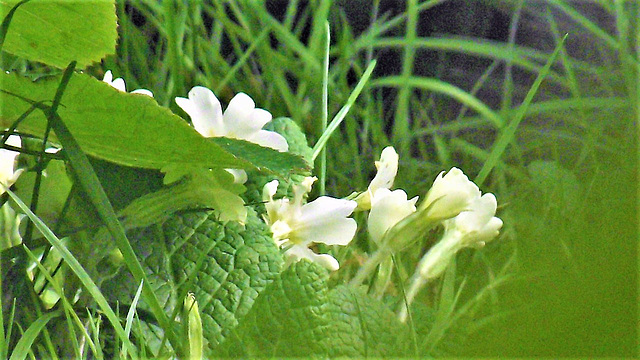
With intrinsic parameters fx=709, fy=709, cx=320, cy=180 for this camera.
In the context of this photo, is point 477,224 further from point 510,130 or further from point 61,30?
point 61,30

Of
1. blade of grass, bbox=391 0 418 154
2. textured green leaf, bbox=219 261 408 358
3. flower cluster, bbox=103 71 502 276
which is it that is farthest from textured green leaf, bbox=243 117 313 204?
blade of grass, bbox=391 0 418 154

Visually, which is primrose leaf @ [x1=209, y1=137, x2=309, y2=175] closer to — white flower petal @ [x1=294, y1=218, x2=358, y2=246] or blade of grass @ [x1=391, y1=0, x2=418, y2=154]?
white flower petal @ [x1=294, y1=218, x2=358, y2=246]

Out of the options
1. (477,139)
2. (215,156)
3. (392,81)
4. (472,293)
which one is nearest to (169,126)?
(215,156)

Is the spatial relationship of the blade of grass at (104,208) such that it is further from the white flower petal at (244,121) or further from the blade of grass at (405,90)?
the blade of grass at (405,90)

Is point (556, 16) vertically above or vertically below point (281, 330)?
above

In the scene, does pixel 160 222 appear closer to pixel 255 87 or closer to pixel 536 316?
pixel 536 316

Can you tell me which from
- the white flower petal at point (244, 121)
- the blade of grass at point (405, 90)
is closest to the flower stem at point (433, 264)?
the white flower petal at point (244, 121)

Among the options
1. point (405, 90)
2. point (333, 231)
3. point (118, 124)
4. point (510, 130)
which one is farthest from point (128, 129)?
point (405, 90)
